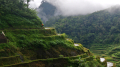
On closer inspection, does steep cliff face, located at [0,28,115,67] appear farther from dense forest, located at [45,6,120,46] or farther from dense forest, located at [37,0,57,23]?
dense forest, located at [37,0,57,23]

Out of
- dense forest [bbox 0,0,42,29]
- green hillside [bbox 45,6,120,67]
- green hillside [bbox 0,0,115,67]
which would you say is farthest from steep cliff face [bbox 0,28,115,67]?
green hillside [bbox 45,6,120,67]

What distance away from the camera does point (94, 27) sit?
244ft

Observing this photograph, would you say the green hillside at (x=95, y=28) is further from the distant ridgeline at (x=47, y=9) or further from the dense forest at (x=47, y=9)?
the dense forest at (x=47, y=9)

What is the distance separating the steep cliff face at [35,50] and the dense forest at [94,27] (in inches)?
1861

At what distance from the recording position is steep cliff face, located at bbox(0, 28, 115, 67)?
12.5m

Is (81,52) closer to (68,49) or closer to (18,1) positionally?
(68,49)

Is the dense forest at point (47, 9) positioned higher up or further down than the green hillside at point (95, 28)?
higher up

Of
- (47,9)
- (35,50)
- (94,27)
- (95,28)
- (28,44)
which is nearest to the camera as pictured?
(28,44)

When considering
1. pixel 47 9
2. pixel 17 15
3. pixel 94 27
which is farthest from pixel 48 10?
pixel 17 15

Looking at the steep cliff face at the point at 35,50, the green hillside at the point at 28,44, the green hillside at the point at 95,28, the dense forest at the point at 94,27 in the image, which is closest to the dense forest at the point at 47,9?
the green hillside at the point at 95,28

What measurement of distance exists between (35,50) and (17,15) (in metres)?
6.85

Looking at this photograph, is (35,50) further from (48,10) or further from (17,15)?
(48,10)

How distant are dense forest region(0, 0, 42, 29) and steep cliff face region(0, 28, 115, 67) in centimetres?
156

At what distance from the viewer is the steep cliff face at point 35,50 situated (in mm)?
12483
